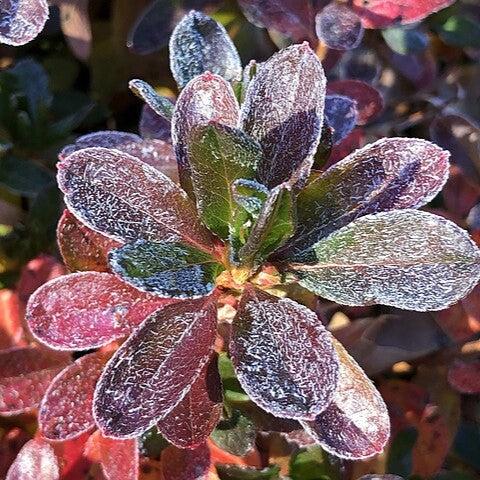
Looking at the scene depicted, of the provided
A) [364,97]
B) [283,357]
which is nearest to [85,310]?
[283,357]

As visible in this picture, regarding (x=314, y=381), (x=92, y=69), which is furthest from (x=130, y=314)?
(x=92, y=69)

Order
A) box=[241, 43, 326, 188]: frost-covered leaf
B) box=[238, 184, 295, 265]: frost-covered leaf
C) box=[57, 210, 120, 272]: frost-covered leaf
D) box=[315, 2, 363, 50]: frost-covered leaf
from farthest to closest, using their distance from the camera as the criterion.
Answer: box=[315, 2, 363, 50]: frost-covered leaf < box=[57, 210, 120, 272]: frost-covered leaf < box=[241, 43, 326, 188]: frost-covered leaf < box=[238, 184, 295, 265]: frost-covered leaf

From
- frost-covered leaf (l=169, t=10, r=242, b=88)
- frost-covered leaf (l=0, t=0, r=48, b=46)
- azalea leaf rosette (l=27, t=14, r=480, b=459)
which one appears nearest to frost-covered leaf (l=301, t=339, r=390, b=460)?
azalea leaf rosette (l=27, t=14, r=480, b=459)

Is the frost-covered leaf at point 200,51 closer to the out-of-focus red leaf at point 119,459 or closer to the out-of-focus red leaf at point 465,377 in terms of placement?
the out-of-focus red leaf at point 119,459

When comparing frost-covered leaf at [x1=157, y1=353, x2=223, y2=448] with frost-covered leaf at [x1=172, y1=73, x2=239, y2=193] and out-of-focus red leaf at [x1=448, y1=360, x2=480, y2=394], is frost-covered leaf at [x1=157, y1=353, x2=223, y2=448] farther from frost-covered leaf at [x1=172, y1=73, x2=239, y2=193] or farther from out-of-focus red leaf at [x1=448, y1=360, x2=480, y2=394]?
out-of-focus red leaf at [x1=448, y1=360, x2=480, y2=394]

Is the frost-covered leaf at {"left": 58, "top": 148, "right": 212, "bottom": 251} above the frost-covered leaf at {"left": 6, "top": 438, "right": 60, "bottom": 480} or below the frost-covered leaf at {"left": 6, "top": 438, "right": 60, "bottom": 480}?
above

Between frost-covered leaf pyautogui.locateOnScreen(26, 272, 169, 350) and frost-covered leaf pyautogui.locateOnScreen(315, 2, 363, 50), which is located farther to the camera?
frost-covered leaf pyautogui.locateOnScreen(315, 2, 363, 50)

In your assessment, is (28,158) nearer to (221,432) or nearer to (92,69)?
(92,69)

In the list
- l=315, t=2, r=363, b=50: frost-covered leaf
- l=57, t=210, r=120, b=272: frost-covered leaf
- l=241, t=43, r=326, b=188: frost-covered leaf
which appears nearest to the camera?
l=241, t=43, r=326, b=188: frost-covered leaf
